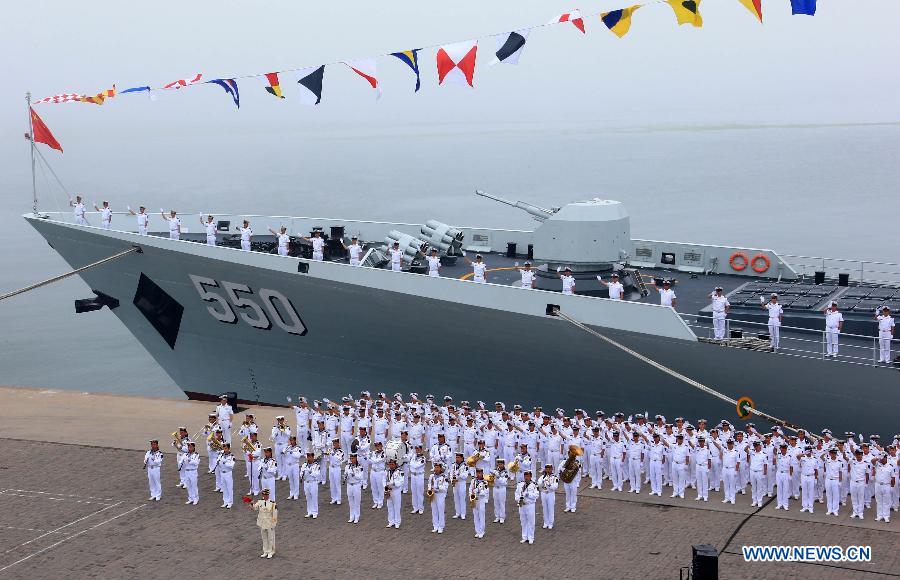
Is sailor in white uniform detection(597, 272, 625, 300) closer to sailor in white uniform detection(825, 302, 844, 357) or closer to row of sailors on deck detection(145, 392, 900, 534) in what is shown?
row of sailors on deck detection(145, 392, 900, 534)

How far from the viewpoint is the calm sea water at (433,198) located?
4078 cm

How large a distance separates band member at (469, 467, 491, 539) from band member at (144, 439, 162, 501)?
5060mm

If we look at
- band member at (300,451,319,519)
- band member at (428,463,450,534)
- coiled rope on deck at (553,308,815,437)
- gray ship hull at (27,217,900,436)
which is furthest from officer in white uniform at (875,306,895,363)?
band member at (300,451,319,519)

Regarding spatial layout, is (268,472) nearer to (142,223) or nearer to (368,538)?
(368,538)

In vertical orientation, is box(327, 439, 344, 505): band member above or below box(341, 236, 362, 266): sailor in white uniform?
below

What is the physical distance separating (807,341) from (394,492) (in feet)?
26.3

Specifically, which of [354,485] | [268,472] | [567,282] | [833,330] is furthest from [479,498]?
[833,330]

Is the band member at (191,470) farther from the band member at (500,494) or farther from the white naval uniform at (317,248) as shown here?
the white naval uniform at (317,248)

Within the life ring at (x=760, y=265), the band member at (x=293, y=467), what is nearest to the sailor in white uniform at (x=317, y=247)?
the band member at (x=293, y=467)

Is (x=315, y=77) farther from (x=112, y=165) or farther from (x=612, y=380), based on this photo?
(x=112, y=165)

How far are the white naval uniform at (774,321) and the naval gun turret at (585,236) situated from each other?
13.4ft

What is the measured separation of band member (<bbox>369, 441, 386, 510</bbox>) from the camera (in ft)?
50.7

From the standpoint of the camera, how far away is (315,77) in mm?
21375

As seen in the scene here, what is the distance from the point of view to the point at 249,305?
21359 millimetres
